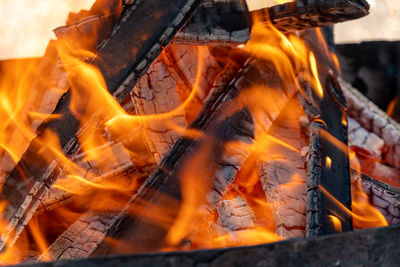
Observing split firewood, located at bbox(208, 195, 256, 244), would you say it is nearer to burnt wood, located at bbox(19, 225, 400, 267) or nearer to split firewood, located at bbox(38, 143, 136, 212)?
split firewood, located at bbox(38, 143, 136, 212)

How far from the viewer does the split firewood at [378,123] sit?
10.0 feet

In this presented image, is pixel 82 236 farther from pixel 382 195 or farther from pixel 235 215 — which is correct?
pixel 382 195

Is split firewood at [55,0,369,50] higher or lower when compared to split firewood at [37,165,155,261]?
higher

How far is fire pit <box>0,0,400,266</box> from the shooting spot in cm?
182

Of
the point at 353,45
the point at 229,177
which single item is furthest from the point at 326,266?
the point at 353,45

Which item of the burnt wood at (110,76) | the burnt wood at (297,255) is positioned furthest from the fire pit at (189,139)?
the burnt wood at (297,255)

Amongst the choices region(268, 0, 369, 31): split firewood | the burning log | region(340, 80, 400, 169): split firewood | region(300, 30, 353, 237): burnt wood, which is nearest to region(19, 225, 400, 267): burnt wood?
region(300, 30, 353, 237): burnt wood

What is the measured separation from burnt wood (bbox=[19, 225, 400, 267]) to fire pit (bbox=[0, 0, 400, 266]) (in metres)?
0.53

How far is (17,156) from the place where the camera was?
254 centimetres

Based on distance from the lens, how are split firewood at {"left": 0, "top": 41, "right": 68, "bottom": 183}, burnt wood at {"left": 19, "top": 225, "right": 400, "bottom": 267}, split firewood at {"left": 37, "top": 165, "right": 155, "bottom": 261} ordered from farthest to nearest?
split firewood at {"left": 0, "top": 41, "right": 68, "bottom": 183}
split firewood at {"left": 37, "top": 165, "right": 155, "bottom": 261}
burnt wood at {"left": 19, "top": 225, "right": 400, "bottom": 267}

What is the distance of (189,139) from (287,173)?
729 mm

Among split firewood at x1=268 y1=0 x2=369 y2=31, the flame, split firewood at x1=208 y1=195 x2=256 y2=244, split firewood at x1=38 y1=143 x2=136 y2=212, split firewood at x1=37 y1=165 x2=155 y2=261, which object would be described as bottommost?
split firewood at x1=208 y1=195 x2=256 y2=244

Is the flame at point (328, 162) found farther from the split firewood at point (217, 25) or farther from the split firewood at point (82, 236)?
the split firewood at point (82, 236)

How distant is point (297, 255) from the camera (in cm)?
101
